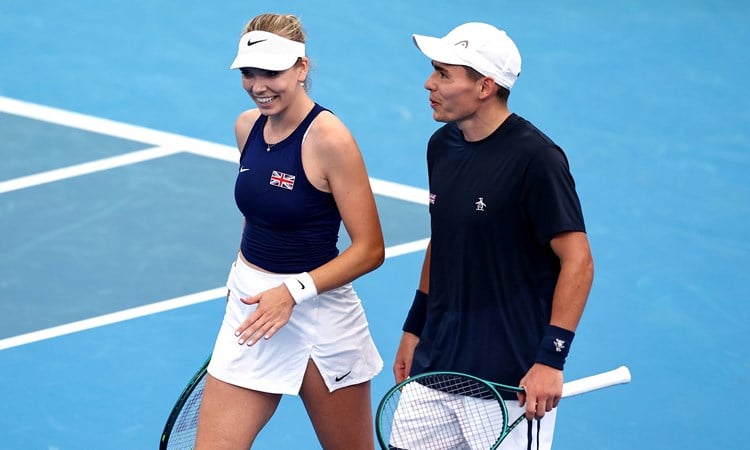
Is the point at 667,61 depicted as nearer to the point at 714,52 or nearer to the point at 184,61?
the point at 714,52

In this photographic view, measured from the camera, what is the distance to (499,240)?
4.57m

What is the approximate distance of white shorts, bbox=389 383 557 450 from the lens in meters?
4.65

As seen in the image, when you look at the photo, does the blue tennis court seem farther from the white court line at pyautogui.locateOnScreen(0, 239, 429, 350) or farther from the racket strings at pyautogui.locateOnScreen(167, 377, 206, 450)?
the racket strings at pyautogui.locateOnScreen(167, 377, 206, 450)

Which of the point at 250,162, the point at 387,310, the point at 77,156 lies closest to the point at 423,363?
the point at 250,162

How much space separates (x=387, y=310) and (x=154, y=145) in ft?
7.72

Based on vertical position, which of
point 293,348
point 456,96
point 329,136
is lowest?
point 293,348

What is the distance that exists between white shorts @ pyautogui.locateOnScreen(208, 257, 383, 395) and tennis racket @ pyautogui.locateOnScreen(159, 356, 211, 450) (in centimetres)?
11

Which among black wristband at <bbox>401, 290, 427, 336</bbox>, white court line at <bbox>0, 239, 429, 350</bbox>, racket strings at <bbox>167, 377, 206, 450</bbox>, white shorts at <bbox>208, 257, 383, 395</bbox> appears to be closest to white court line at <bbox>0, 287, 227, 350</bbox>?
white court line at <bbox>0, 239, 429, 350</bbox>

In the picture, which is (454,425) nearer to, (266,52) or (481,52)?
(481,52)

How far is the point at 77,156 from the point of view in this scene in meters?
8.81

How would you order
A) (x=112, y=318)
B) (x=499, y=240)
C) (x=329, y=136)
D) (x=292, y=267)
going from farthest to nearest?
(x=112, y=318), (x=292, y=267), (x=329, y=136), (x=499, y=240)

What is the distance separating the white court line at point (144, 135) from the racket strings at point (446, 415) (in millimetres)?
3839

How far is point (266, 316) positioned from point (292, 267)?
0.29m

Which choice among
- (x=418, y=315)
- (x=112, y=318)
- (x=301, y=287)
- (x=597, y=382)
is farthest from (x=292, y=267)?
(x=112, y=318)
